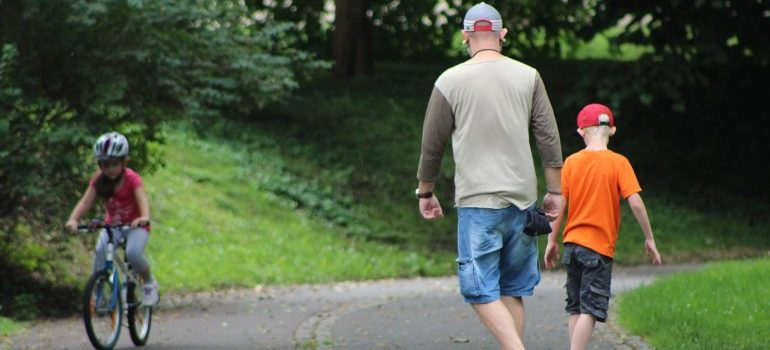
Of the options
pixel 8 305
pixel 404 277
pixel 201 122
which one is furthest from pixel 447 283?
pixel 8 305

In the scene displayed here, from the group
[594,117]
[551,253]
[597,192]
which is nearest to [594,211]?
[597,192]

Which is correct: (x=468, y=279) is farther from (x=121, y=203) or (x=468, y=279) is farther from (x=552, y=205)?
(x=121, y=203)

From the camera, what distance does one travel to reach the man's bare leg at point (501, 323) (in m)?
7.34

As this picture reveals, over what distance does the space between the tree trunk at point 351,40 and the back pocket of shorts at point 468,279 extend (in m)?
21.3

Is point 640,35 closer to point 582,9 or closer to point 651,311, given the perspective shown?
point 582,9

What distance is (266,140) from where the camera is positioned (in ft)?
81.5

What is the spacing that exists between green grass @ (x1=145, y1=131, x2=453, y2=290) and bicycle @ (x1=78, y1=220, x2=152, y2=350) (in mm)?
5397

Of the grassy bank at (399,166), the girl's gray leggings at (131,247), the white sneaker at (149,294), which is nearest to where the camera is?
the girl's gray leggings at (131,247)

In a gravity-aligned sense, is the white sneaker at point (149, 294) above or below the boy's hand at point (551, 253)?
below

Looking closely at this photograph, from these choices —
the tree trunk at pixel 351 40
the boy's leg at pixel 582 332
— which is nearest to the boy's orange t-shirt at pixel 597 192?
the boy's leg at pixel 582 332

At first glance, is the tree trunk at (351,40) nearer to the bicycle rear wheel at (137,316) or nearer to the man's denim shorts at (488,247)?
the bicycle rear wheel at (137,316)

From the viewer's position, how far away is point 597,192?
8.09 meters

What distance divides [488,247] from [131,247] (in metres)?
4.41

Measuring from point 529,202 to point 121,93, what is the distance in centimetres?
679
